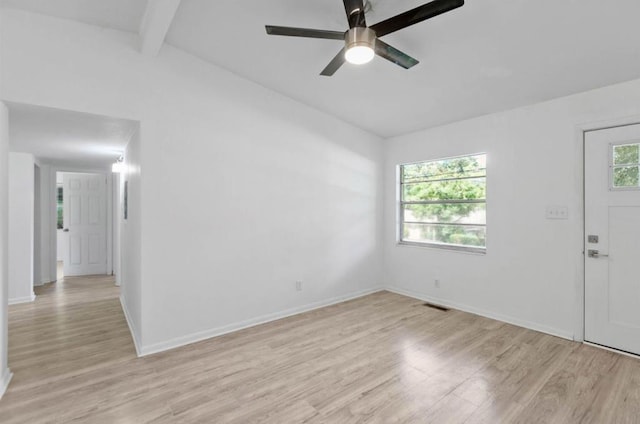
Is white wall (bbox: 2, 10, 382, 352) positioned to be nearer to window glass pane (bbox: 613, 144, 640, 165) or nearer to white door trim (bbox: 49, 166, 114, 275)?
window glass pane (bbox: 613, 144, 640, 165)

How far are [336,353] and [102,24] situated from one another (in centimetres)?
351

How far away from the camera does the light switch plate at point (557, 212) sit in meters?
3.11

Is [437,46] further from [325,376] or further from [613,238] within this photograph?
[325,376]

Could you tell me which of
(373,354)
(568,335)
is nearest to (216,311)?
(373,354)

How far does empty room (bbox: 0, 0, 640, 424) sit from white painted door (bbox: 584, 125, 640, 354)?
0.7 inches

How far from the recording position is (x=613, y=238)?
286cm

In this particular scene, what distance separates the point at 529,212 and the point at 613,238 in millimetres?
714

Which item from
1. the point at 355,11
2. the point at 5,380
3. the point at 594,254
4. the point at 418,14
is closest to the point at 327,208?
the point at 355,11

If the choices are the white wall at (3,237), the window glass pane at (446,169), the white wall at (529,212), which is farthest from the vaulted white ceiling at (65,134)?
the white wall at (529,212)

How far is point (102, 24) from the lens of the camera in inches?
102

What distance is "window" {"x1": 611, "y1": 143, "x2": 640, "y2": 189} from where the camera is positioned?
2.75m

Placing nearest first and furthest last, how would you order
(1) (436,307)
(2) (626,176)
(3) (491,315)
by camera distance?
(2) (626,176), (3) (491,315), (1) (436,307)

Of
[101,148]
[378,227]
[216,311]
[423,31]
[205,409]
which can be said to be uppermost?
[423,31]

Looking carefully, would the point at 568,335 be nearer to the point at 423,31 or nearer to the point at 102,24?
the point at 423,31
